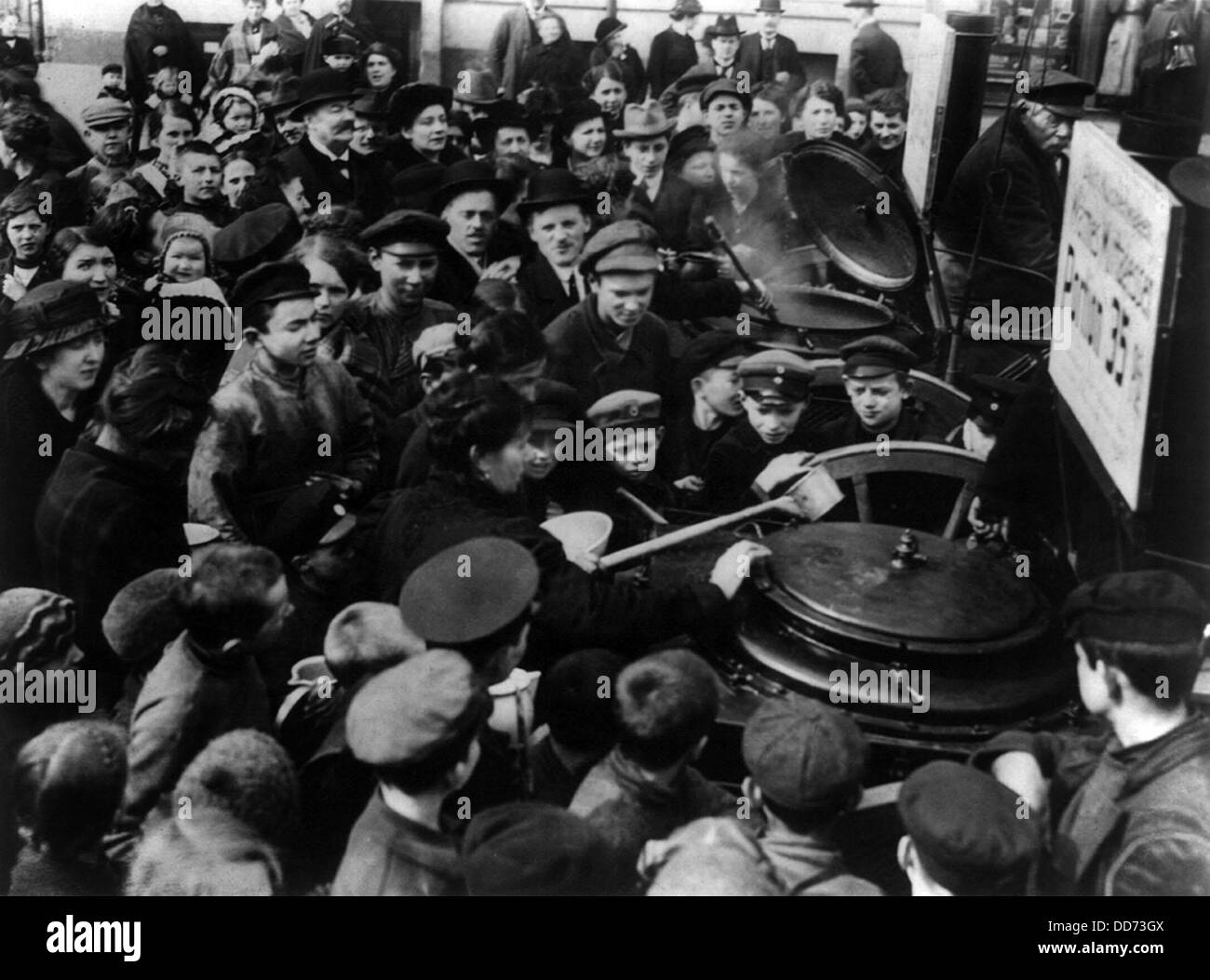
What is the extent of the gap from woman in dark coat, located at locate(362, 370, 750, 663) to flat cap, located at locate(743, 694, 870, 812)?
440mm

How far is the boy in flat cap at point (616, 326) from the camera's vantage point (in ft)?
15.9

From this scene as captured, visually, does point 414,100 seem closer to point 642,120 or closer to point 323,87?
point 323,87

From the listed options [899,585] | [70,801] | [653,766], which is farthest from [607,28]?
[70,801]

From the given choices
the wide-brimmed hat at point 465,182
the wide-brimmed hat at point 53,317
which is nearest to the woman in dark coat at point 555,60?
the wide-brimmed hat at point 465,182

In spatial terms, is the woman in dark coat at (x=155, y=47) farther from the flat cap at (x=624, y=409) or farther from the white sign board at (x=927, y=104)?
the white sign board at (x=927, y=104)

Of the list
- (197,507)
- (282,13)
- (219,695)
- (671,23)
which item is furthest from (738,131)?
(219,695)

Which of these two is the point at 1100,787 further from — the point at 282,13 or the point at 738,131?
the point at 282,13

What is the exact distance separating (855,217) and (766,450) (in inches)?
36.1

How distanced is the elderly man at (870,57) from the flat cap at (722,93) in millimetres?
363

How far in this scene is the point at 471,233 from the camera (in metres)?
4.93

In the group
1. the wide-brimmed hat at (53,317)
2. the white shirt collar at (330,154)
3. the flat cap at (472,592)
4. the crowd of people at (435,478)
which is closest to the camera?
the crowd of people at (435,478)

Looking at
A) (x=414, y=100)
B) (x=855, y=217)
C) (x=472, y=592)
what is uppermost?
(x=414, y=100)
